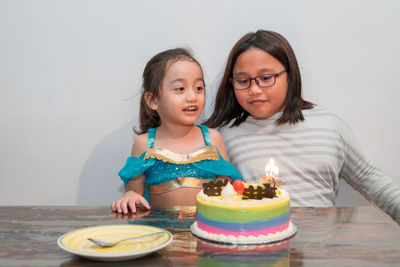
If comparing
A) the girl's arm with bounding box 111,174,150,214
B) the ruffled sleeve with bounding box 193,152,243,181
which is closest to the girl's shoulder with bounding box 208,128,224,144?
the ruffled sleeve with bounding box 193,152,243,181

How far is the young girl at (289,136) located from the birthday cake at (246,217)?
0.75 m

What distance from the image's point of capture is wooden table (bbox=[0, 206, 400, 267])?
0.95 m

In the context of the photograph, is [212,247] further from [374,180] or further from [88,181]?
[88,181]

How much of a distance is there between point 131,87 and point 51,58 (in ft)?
1.50

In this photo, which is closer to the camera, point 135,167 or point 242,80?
point 135,167

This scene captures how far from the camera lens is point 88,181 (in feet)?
7.50

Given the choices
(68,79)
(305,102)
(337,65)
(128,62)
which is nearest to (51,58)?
(68,79)

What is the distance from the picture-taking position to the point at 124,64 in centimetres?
220

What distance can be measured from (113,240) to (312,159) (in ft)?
3.68

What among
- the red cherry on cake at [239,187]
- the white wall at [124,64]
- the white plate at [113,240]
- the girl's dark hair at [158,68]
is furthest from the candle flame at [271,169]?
the white wall at [124,64]

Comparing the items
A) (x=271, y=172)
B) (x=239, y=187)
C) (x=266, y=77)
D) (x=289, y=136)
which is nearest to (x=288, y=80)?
(x=266, y=77)

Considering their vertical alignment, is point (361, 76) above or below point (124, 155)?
above

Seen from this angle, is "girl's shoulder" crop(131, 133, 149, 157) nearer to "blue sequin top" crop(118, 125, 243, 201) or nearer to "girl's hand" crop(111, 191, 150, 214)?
"blue sequin top" crop(118, 125, 243, 201)

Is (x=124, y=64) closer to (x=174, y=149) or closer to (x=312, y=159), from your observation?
(x=174, y=149)
